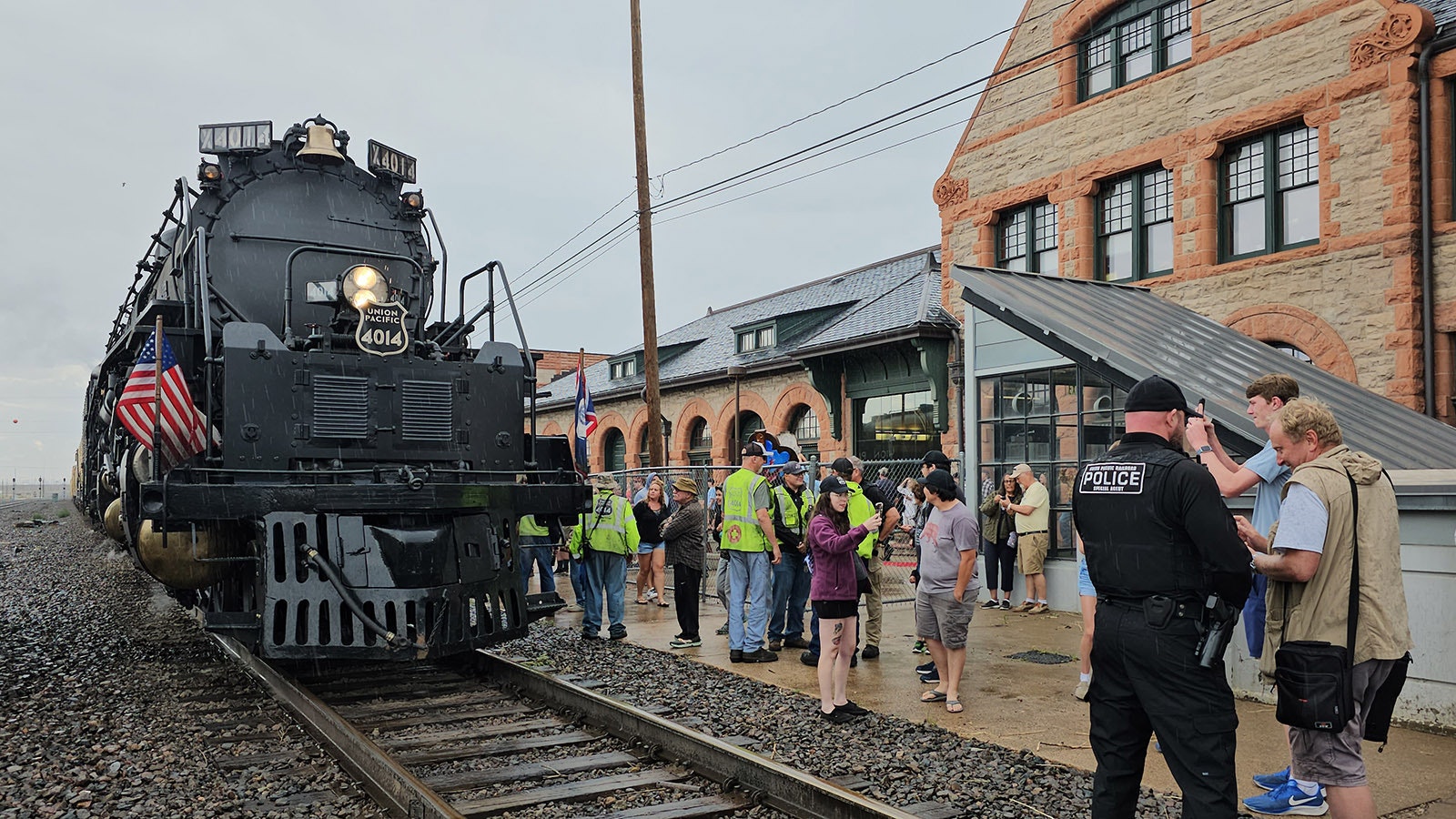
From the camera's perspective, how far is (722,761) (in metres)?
5.40

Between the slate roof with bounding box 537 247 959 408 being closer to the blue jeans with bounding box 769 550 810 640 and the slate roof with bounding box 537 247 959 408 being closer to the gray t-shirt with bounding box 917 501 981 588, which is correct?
the blue jeans with bounding box 769 550 810 640

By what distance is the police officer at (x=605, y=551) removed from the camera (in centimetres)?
1048

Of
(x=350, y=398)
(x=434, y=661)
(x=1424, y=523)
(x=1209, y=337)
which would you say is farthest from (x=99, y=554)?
(x=1424, y=523)

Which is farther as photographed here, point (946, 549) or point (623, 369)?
point (623, 369)

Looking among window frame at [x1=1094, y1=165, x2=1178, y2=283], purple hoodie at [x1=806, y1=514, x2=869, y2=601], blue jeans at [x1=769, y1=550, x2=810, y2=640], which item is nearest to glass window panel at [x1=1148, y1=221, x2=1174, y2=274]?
window frame at [x1=1094, y1=165, x2=1178, y2=283]

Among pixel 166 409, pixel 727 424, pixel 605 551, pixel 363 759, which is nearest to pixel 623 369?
pixel 727 424

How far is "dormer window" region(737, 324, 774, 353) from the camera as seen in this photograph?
26719mm

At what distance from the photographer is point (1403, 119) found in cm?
1268

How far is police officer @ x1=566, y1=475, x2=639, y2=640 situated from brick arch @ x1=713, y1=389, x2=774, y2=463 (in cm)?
1517

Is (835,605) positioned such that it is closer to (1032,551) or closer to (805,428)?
(1032,551)

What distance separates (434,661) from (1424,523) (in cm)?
748

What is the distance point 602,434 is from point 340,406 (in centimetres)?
2640

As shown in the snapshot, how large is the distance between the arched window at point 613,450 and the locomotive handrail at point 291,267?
2403cm

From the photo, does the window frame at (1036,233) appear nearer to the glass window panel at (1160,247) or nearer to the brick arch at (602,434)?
the glass window panel at (1160,247)
